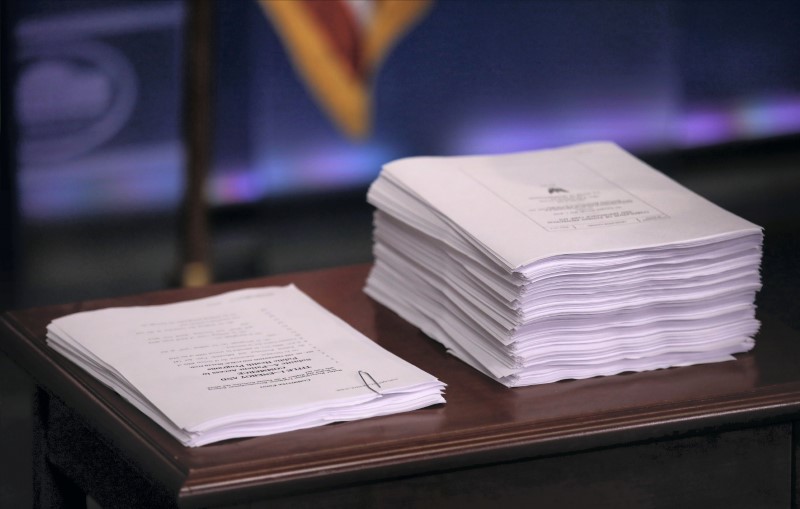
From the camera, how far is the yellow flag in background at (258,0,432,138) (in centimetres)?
292

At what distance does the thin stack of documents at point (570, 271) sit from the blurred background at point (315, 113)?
1460 mm

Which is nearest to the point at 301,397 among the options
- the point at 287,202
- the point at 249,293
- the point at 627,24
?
the point at 249,293

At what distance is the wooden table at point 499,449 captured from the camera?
899 millimetres

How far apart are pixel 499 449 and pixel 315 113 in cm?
210

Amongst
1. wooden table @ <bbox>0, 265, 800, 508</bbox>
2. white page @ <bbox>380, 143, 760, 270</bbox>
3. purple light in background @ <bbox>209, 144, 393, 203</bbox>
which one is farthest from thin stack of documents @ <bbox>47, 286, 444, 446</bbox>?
purple light in background @ <bbox>209, 144, 393, 203</bbox>

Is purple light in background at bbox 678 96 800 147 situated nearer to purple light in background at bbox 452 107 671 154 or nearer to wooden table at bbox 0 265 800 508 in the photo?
purple light in background at bbox 452 107 671 154

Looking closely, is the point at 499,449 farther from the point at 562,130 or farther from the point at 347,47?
the point at 562,130

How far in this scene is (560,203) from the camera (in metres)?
1.18

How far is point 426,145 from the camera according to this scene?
10.1ft

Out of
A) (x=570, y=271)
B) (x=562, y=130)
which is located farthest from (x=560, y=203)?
(x=562, y=130)

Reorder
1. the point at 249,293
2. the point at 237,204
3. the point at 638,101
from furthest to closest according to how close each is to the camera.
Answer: the point at 638,101
the point at 237,204
the point at 249,293

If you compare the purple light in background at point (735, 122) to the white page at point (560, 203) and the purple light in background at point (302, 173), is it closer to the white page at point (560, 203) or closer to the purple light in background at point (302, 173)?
the purple light in background at point (302, 173)

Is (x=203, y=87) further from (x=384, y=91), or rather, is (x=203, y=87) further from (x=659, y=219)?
(x=659, y=219)

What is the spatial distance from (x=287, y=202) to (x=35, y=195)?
2.00 ft
